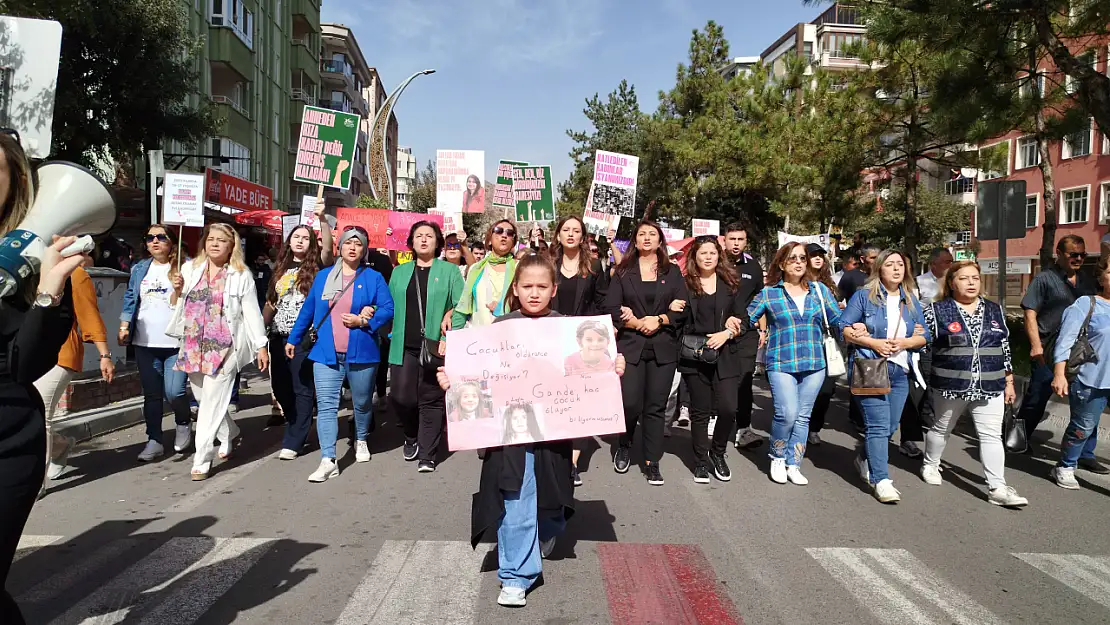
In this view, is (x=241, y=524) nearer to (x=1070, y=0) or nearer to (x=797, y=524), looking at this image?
(x=797, y=524)

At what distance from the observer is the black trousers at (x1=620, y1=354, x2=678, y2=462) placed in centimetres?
603

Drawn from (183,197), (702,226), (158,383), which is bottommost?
(158,383)

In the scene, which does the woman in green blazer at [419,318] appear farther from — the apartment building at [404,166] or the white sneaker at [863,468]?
the apartment building at [404,166]

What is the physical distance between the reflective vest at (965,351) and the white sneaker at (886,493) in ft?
2.76

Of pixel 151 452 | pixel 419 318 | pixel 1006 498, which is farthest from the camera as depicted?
pixel 419 318

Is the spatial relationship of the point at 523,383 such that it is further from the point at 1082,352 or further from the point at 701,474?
the point at 1082,352

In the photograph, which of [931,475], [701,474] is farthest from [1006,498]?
[701,474]

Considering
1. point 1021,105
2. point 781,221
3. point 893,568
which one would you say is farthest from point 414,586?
point 781,221

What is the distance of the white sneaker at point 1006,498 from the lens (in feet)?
18.4

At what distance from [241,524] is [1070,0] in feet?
31.0

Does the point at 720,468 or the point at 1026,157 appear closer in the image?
the point at 720,468

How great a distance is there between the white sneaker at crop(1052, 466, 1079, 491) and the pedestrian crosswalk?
188 centimetres

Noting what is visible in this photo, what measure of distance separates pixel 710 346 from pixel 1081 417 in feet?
9.27

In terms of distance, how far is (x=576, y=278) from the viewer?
6.46m
